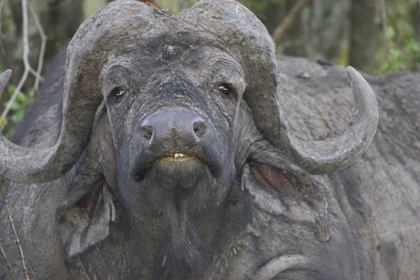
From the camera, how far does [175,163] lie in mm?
6055

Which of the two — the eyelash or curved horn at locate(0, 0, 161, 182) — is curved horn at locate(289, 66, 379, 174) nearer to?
the eyelash

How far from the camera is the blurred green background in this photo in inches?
451

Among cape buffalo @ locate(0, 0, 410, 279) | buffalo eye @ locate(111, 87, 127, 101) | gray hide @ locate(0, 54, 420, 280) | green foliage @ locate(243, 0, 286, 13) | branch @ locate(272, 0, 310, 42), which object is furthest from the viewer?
green foliage @ locate(243, 0, 286, 13)

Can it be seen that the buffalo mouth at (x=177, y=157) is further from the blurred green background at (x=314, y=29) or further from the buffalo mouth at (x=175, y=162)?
the blurred green background at (x=314, y=29)

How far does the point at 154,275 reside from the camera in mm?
6941

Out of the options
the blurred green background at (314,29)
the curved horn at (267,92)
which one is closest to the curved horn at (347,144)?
the curved horn at (267,92)

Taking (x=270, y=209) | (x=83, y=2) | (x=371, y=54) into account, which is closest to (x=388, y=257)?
(x=270, y=209)

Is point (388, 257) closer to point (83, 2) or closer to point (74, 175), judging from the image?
point (74, 175)

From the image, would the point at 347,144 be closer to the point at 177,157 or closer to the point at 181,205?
the point at 181,205

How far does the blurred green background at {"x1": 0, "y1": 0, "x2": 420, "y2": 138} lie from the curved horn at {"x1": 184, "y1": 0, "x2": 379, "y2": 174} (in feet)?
12.9

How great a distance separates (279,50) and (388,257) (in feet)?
14.0

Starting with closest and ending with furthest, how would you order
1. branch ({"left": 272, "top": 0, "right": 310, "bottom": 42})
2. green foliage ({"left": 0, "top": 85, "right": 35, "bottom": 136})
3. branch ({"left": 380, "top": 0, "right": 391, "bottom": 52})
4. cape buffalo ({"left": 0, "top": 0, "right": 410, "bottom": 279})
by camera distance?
cape buffalo ({"left": 0, "top": 0, "right": 410, "bottom": 279})
green foliage ({"left": 0, "top": 85, "right": 35, "bottom": 136})
branch ({"left": 380, "top": 0, "right": 391, "bottom": 52})
branch ({"left": 272, "top": 0, "right": 310, "bottom": 42})

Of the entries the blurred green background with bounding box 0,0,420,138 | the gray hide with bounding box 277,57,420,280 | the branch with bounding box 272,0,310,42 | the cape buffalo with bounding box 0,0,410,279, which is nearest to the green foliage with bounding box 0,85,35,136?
the blurred green background with bounding box 0,0,420,138

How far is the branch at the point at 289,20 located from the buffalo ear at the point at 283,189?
620 cm
